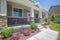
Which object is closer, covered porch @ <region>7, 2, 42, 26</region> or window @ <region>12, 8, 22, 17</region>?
covered porch @ <region>7, 2, 42, 26</region>

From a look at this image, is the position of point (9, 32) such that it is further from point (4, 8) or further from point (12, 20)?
point (12, 20)

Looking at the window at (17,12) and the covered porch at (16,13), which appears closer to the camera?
the covered porch at (16,13)

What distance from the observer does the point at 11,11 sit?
16.8 metres

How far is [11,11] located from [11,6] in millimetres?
777

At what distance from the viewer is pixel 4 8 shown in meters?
10.8

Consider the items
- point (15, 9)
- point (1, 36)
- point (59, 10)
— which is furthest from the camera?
point (59, 10)

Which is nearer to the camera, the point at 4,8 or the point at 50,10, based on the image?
the point at 4,8

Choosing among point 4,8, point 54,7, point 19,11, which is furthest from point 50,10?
point 4,8

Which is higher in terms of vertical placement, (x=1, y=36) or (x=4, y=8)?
(x=4, y=8)

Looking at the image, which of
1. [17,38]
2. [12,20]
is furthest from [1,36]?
[12,20]

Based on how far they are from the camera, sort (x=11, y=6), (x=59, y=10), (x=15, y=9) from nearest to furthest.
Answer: (x=11, y=6)
(x=15, y=9)
(x=59, y=10)

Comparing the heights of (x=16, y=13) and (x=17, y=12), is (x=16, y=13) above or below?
below

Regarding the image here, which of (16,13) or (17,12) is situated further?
(17,12)

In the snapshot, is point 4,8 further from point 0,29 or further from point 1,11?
point 0,29
